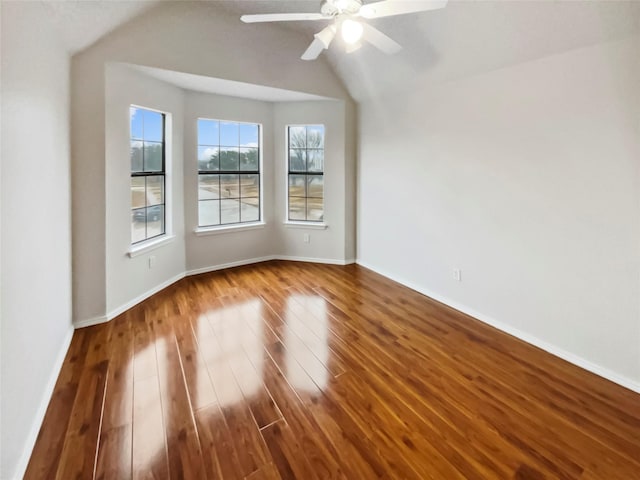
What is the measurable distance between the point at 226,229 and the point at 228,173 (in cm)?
83

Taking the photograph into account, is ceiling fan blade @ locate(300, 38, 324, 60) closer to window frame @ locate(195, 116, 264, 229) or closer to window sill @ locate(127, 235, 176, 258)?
window frame @ locate(195, 116, 264, 229)

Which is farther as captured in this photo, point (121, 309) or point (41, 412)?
point (121, 309)

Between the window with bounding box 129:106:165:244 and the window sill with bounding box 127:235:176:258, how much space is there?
0.10 meters

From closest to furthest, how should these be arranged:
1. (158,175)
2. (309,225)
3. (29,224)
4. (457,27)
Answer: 1. (29,224)
2. (457,27)
3. (158,175)
4. (309,225)

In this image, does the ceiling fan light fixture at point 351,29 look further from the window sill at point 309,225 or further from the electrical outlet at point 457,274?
the window sill at point 309,225

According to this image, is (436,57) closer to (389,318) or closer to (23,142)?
(389,318)

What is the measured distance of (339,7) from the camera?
2111 millimetres

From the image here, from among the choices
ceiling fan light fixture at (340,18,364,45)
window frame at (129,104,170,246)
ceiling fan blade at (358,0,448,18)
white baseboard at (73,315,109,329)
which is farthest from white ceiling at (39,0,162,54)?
white baseboard at (73,315,109,329)

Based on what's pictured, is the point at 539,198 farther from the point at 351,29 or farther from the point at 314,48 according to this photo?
the point at 314,48

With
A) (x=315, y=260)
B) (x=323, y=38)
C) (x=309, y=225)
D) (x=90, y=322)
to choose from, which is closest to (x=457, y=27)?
(x=323, y=38)

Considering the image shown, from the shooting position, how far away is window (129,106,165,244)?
3629mm

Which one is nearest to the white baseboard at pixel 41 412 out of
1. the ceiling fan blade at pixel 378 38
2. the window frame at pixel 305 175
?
the ceiling fan blade at pixel 378 38

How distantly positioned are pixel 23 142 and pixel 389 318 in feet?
9.81

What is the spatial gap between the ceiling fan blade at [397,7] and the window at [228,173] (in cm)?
305
